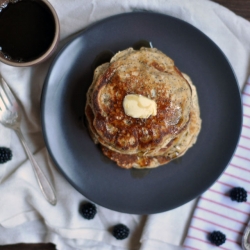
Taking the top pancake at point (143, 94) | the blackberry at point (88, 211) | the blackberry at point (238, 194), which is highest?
the top pancake at point (143, 94)

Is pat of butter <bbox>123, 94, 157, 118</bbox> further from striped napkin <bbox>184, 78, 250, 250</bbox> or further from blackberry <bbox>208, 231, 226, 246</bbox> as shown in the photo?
blackberry <bbox>208, 231, 226, 246</bbox>

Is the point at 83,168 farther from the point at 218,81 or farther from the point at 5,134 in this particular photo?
the point at 218,81

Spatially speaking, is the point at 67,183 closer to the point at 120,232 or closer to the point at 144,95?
the point at 120,232

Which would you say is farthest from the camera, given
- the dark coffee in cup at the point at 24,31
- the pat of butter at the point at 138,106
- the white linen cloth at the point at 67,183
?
the white linen cloth at the point at 67,183

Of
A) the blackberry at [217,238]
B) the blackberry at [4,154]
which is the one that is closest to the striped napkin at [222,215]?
the blackberry at [217,238]

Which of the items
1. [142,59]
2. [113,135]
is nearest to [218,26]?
[142,59]

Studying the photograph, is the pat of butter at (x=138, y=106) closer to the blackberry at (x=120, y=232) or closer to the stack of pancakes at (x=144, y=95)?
the stack of pancakes at (x=144, y=95)

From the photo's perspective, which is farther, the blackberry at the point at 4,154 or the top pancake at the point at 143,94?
the blackberry at the point at 4,154
